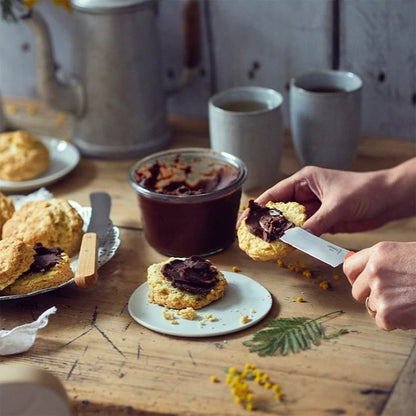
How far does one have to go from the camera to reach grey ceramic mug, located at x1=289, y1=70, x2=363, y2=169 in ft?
5.02

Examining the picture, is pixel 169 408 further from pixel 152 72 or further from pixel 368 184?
pixel 152 72

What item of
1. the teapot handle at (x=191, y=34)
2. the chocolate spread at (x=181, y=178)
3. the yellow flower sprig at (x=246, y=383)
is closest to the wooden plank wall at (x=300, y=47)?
the teapot handle at (x=191, y=34)

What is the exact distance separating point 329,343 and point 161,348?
237 millimetres

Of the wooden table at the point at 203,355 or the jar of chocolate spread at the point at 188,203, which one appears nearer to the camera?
the wooden table at the point at 203,355

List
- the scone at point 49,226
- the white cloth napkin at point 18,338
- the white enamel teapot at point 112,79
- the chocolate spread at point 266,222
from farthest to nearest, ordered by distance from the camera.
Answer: the white enamel teapot at point 112,79, the scone at point 49,226, the chocolate spread at point 266,222, the white cloth napkin at point 18,338

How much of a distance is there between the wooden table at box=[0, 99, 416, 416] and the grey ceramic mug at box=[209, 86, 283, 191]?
25cm

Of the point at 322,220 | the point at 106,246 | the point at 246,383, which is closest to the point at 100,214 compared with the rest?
the point at 106,246

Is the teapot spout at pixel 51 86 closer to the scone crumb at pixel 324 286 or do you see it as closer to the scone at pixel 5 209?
the scone at pixel 5 209

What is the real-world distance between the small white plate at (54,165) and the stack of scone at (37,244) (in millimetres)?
169

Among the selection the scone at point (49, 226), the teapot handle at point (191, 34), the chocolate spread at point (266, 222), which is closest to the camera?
the chocolate spread at point (266, 222)

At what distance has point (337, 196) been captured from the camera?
131cm

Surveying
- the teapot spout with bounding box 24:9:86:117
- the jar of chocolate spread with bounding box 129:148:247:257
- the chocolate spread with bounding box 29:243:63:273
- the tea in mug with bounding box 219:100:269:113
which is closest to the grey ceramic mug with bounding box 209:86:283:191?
the tea in mug with bounding box 219:100:269:113

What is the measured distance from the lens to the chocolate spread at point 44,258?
1.20 metres

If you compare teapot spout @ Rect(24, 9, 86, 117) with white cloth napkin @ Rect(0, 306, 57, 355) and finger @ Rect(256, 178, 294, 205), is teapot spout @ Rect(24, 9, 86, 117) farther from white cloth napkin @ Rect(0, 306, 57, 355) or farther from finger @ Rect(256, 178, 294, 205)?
white cloth napkin @ Rect(0, 306, 57, 355)
